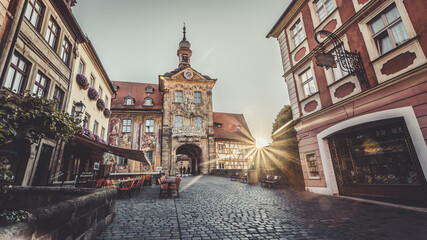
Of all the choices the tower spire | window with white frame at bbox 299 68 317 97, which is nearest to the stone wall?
window with white frame at bbox 299 68 317 97

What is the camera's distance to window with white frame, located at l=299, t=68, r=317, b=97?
9.50 metres

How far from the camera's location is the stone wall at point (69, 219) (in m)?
1.94

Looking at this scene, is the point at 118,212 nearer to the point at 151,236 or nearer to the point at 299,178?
the point at 151,236

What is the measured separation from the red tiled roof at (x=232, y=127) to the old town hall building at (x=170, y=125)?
0.36 metres

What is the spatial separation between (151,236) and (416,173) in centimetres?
750

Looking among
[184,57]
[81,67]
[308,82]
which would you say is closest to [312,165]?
[308,82]

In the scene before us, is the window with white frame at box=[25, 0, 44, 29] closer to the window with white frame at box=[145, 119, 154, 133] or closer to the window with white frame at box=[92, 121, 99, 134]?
the window with white frame at box=[92, 121, 99, 134]

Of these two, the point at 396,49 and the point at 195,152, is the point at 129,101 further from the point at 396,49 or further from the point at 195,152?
the point at 396,49

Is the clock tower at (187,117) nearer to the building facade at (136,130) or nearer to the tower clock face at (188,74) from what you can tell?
the tower clock face at (188,74)

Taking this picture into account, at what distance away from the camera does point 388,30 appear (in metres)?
6.59

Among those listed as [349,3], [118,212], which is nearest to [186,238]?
[118,212]

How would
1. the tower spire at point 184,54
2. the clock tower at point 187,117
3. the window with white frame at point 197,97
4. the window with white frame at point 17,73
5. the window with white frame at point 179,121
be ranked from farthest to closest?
the tower spire at point 184,54 < the window with white frame at point 197,97 < the window with white frame at point 179,121 < the clock tower at point 187,117 < the window with white frame at point 17,73

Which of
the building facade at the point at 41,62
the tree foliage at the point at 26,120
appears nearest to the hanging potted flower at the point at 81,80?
the building facade at the point at 41,62

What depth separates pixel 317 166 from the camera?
29.2ft
